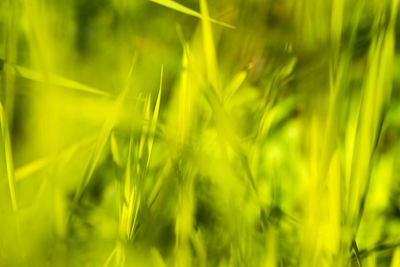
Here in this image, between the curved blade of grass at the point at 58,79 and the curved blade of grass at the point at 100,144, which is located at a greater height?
the curved blade of grass at the point at 58,79

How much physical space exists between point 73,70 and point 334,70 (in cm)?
29

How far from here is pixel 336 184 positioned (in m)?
0.41

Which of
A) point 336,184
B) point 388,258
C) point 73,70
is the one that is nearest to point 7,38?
point 73,70

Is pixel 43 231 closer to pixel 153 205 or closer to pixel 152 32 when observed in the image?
pixel 153 205

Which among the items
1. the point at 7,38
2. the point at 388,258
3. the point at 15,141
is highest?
the point at 7,38

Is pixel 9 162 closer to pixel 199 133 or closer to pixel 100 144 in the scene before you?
pixel 100 144

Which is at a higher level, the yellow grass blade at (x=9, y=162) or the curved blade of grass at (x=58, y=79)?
the curved blade of grass at (x=58, y=79)

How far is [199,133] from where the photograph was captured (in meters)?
0.47

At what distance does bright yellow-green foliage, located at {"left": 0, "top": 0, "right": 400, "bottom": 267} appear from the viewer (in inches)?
16.4

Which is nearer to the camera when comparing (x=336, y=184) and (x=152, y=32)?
(x=336, y=184)

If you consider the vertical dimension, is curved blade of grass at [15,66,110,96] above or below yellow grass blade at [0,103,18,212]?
above

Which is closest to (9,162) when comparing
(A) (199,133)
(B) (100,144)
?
(B) (100,144)

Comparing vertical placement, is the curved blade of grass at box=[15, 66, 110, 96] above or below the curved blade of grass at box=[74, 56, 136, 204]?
above

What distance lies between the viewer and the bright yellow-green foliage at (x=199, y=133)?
416 millimetres
